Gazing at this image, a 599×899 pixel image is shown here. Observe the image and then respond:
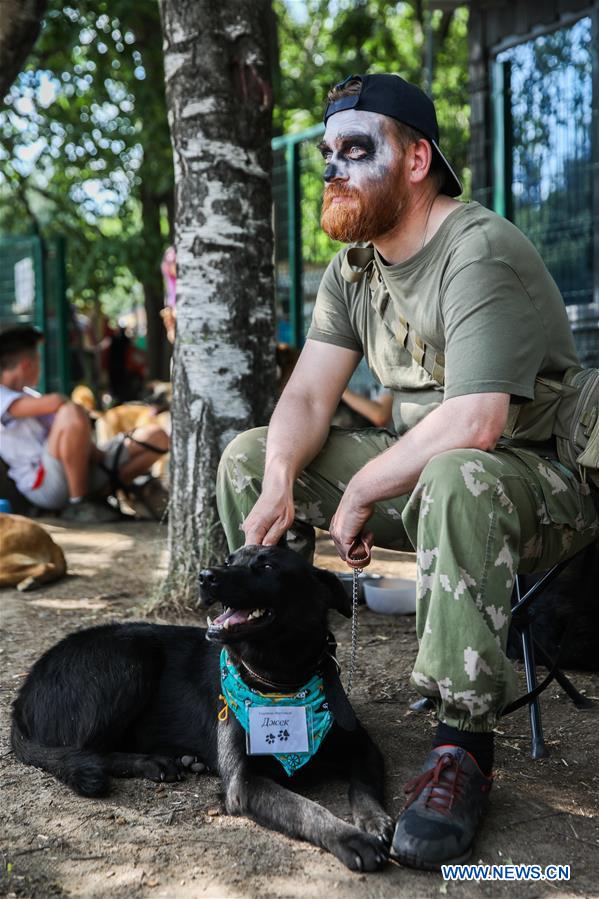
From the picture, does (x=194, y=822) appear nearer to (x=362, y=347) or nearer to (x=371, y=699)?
(x=371, y=699)

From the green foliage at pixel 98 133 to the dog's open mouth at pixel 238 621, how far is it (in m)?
8.89

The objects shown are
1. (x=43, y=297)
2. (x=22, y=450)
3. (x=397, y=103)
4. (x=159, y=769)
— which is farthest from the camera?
(x=43, y=297)

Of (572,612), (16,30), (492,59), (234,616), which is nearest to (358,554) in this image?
(234,616)

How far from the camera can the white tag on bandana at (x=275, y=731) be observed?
106 inches

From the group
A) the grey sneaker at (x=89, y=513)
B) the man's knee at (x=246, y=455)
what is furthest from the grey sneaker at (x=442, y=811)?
the grey sneaker at (x=89, y=513)

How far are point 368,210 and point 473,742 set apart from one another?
1641 mm

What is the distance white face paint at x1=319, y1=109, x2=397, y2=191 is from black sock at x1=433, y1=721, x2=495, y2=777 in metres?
1.68

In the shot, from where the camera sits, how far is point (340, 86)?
316 cm

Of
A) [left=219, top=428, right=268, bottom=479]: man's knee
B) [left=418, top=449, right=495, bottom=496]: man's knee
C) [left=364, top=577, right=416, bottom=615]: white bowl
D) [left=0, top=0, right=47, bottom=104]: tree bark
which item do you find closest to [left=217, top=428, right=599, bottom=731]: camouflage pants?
[left=418, top=449, right=495, bottom=496]: man's knee

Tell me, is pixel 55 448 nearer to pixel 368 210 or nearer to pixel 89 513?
pixel 89 513

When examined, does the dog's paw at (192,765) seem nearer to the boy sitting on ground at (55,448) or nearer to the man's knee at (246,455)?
the man's knee at (246,455)

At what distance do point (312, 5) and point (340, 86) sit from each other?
18268 millimetres
